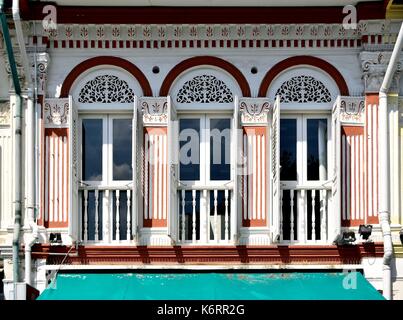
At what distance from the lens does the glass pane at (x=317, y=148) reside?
47.9ft

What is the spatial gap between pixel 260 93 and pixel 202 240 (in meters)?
2.25

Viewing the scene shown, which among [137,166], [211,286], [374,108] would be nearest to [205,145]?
[137,166]

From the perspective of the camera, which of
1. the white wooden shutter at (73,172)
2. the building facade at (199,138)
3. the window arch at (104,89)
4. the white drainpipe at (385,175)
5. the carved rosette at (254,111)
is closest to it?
the white drainpipe at (385,175)

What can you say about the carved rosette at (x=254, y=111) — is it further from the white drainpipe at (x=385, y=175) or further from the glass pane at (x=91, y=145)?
the glass pane at (x=91, y=145)

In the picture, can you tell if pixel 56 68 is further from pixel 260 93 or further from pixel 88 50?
pixel 260 93

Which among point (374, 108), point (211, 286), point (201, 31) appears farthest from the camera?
point (201, 31)

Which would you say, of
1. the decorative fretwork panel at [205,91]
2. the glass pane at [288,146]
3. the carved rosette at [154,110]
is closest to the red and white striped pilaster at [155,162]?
the carved rosette at [154,110]

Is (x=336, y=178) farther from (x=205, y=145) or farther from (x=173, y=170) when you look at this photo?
(x=173, y=170)

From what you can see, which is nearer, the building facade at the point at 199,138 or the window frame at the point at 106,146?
the building facade at the point at 199,138

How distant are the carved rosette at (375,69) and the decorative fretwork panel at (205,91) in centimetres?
193

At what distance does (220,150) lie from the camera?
14617 mm

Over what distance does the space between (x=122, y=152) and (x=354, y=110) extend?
3373 mm

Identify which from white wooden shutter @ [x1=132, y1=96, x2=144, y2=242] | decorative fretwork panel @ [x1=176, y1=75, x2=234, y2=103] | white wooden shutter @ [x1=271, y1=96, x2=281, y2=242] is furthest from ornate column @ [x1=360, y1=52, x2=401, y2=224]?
white wooden shutter @ [x1=132, y1=96, x2=144, y2=242]
